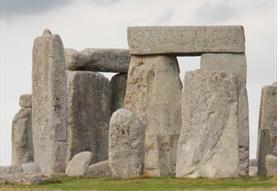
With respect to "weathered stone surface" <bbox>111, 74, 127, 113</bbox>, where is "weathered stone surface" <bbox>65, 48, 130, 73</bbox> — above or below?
above

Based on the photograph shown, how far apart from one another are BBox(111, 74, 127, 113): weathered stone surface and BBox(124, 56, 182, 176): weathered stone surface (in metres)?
3.33

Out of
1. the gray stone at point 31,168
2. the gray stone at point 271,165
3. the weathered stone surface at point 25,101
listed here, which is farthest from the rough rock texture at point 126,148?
the weathered stone surface at point 25,101

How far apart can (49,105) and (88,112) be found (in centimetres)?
571

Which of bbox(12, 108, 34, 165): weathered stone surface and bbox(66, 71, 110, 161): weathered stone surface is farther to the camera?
bbox(12, 108, 34, 165): weathered stone surface

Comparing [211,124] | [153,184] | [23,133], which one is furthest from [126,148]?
[23,133]

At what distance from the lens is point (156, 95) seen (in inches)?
1725

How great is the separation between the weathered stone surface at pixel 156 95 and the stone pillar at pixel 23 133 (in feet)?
12.0

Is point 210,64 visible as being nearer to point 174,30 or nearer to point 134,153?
point 174,30

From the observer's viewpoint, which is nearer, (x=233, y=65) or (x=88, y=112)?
(x=233, y=65)

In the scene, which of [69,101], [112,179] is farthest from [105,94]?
[112,179]

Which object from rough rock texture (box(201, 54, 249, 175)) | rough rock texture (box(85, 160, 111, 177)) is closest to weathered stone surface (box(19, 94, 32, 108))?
rough rock texture (box(201, 54, 249, 175))

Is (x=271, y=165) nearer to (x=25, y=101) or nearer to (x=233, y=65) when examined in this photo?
(x=233, y=65)

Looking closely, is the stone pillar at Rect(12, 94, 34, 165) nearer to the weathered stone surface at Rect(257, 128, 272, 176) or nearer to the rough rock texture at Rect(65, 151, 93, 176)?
the rough rock texture at Rect(65, 151, 93, 176)

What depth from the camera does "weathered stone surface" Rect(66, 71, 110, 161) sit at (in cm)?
4512
